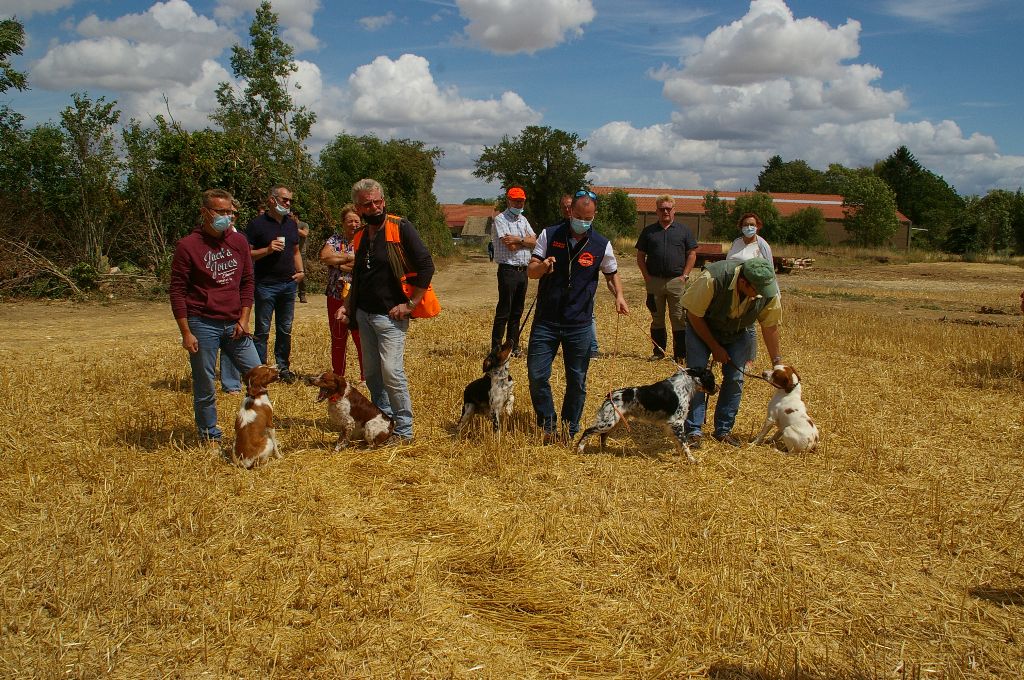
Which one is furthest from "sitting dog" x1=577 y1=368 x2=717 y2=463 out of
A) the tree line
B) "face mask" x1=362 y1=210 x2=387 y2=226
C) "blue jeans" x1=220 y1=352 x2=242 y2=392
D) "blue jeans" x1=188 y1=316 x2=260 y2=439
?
the tree line

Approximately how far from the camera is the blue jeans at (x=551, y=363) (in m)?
6.09

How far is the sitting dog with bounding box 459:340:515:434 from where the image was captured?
6.36 m

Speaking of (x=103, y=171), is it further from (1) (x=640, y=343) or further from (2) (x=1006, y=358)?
(2) (x=1006, y=358)

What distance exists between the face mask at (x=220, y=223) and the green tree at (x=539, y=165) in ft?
145

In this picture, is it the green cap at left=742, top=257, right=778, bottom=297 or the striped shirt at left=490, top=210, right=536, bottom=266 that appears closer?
the green cap at left=742, top=257, right=778, bottom=297

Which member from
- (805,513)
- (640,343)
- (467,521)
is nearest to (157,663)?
(467,521)

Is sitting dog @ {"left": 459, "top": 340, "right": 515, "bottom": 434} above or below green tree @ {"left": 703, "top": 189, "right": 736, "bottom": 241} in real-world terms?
below

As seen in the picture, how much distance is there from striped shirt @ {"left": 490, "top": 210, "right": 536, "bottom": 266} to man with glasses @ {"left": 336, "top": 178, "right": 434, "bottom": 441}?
3.32 metres

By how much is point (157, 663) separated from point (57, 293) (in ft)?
52.5

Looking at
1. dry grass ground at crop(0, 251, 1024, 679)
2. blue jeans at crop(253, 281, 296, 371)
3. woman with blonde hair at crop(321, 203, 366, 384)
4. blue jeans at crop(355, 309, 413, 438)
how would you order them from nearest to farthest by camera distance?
dry grass ground at crop(0, 251, 1024, 679), blue jeans at crop(355, 309, 413, 438), woman with blonde hair at crop(321, 203, 366, 384), blue jeans at crop(253, 281, 296, 371)

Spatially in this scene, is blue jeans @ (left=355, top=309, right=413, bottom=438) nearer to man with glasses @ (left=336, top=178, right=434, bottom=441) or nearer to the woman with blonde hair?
man with glasses @ (left=336, top=178, right=434, bottom=441)

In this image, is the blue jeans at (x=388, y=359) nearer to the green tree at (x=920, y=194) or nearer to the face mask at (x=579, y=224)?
the face mask at (x=579, y=224)

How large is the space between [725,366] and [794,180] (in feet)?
345

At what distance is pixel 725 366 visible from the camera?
631cm
